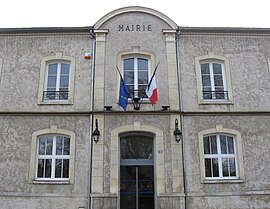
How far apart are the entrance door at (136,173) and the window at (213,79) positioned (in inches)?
103

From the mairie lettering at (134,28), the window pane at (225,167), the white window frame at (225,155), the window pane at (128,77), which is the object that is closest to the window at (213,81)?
the white window frame at (225,155)

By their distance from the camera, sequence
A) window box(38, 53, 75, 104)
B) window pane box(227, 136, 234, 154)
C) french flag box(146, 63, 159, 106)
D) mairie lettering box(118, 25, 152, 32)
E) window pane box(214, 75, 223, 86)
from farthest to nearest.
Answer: mairie lettering box(118, 25, 152, 32) → window pane box(214, 75, 223, 86) → window box(38, 53, 75, 104) → window pane box(227, 136, 234, 154) → french flag box(146, 63, 159, 106)

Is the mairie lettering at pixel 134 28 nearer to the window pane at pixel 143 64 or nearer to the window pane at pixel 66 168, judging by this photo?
the window pane at pixel 143 64

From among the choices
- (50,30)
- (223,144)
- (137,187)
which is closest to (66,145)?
(137,187)

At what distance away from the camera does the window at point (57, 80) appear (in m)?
10.5

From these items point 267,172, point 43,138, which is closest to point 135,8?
point 43,138

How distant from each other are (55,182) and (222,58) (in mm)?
7426

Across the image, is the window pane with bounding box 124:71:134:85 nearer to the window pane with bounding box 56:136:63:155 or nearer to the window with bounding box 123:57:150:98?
the window with bounding box 123:57:150:98

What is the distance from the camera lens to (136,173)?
10.2m

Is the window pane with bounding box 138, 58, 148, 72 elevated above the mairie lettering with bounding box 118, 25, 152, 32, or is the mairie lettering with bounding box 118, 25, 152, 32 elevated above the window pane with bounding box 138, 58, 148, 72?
the mairie lettering with bounding box 118, 25, 152, 32

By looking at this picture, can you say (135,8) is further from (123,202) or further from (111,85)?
(123,202)

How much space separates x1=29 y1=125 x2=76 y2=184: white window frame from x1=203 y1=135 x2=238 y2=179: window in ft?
14.8

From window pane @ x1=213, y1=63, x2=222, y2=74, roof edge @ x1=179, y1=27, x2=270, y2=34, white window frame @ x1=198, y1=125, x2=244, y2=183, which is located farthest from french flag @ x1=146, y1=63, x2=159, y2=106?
roof edge @ x1=179, y1=27, x2=270, y2=34

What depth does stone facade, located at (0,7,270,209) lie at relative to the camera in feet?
31.4
